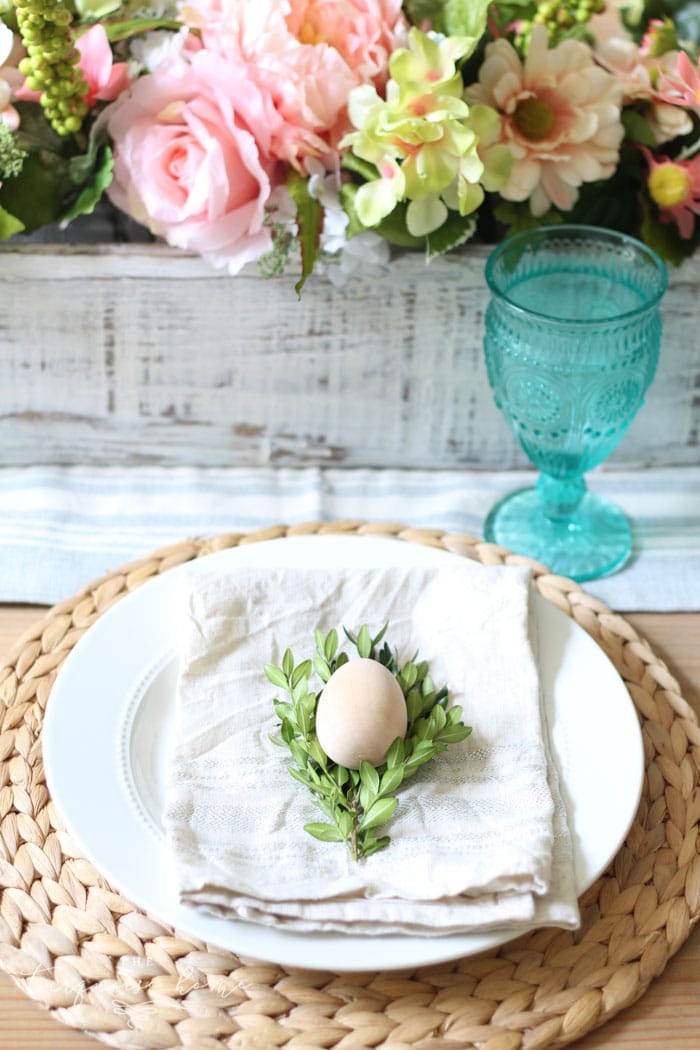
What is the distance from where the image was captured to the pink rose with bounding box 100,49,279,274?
0.81 meters

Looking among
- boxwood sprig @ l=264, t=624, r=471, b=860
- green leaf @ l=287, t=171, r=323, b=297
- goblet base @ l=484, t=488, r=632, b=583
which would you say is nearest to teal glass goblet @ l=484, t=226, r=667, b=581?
goblet base @ l=484, t=488, r=632, b=583

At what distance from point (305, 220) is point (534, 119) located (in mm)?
174

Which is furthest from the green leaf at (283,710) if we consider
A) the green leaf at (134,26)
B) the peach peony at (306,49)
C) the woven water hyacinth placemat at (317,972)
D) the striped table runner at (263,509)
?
the green leaf at (134,26)

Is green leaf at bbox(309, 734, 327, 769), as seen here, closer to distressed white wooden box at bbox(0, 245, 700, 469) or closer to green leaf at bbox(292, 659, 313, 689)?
green leaf at bbox(292, 659, 313, 689)

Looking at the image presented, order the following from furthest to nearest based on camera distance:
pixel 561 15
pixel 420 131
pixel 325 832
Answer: pixel 561 15, pixel 420 131, pixel 325 832

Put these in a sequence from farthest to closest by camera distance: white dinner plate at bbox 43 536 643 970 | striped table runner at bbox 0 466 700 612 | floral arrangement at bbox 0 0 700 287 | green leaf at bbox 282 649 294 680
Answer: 1. striped table runner at bbox 0 466 700 612
2. floral arrangement at bbox 0 0 700 287
3. green leaf at bbox 282 649 294 680
4. white dinner plate at bbox 43 536 643 970

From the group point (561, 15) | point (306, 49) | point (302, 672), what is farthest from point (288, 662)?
point (561, 15)

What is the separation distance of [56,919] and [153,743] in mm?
Result: 104

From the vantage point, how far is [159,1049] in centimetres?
59

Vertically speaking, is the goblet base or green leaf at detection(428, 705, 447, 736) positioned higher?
green leaf at detection(428, 705, 447, 736)

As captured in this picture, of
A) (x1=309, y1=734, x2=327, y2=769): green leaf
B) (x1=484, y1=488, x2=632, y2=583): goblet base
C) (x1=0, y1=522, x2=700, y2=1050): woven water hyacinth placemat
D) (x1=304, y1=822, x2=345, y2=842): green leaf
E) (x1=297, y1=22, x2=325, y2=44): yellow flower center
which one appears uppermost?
(x1=297, y1=22, x2=325, y2=44): yellow flower center

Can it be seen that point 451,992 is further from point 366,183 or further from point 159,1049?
point 366,183

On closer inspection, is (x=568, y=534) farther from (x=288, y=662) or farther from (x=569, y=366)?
(x=288, y=662)

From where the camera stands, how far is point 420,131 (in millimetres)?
773
